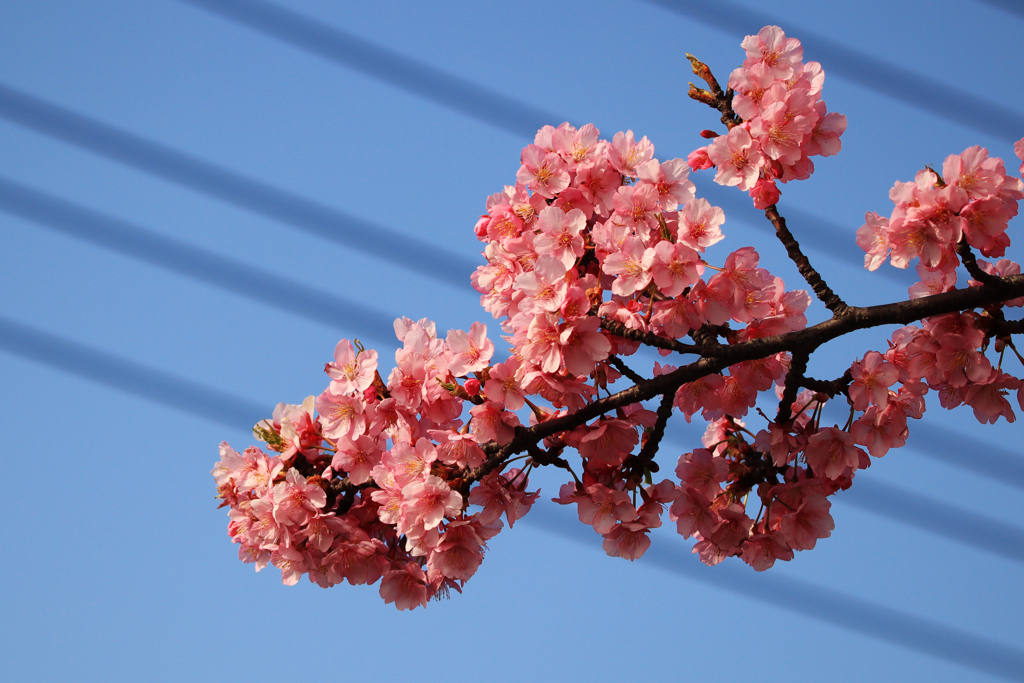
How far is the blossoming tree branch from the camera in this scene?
2.12 m

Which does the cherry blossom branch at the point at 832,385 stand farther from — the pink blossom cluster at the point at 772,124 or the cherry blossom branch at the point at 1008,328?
the pink blossom cluster at the point at 772,124

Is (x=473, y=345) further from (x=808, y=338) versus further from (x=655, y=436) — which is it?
(x=808, y=338)

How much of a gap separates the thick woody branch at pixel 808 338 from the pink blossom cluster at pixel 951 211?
0.15m

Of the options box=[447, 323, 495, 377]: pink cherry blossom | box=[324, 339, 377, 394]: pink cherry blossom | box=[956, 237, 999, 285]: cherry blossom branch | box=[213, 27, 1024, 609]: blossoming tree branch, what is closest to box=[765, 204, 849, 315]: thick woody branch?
box=[213, 27, 1024, 609]: blossoming tree branch

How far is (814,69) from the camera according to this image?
2264 mm

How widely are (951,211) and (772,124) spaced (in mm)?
573

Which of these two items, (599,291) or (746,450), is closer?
(599,291)

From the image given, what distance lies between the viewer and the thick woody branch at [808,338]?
6.89 feet

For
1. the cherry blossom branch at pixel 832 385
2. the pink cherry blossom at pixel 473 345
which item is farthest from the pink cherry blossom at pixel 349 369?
the cherry blossom branch at pixel 832 385

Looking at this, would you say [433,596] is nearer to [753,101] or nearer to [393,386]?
[393,386]

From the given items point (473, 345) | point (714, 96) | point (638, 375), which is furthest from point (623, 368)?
point (714, 96)

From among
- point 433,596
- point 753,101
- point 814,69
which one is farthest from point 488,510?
point 814,69

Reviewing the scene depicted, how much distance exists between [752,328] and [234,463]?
1703 millimetres

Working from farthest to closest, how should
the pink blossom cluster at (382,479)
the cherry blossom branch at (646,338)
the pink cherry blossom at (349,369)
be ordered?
the pink cherry blossom at (349,369) → the pink blossom cluster at (382,479) → the cherry blossom branch at (646,338)
